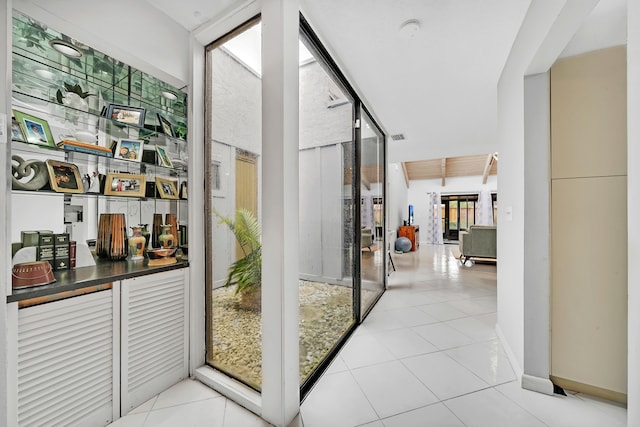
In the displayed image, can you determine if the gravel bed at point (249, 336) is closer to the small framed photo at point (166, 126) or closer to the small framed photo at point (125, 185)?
the small framed photo at point (125, 185)

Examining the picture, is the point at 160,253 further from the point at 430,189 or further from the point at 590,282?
the point at 430,189

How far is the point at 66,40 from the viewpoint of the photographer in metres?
1.37

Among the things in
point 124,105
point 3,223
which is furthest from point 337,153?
point 3,223

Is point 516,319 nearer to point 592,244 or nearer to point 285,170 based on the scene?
point 592,244

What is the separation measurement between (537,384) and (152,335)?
239 centimetres

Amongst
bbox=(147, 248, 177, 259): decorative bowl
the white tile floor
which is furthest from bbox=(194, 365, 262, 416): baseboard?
bbox=(147, 248, 177, 259): decorative bowl

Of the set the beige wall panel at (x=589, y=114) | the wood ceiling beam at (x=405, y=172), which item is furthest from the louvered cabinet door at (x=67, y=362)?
the wood ceiling beam at (x=405, y=172)

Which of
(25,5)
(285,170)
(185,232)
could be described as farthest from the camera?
(185,232)

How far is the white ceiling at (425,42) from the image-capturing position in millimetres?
1509

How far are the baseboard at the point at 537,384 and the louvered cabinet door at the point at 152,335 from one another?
2.21m

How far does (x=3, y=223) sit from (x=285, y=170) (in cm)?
115

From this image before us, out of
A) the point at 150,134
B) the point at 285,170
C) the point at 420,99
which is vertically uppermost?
the point at 420,99

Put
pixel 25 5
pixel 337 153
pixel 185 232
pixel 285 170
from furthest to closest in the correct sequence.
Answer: pixel 337 153
pixel 185 232
pixel 285 170
pixel 25 5
